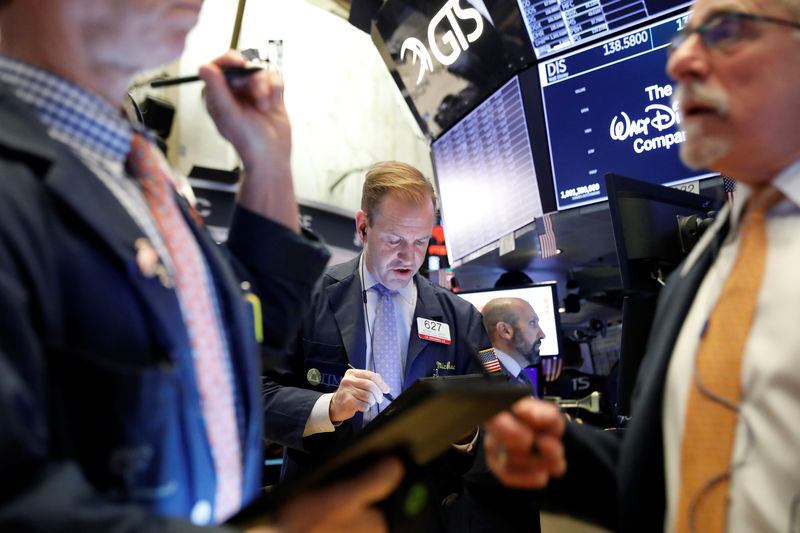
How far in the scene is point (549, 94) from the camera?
3.13 meters

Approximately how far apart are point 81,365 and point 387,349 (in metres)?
1.52

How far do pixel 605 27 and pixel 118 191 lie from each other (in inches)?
105

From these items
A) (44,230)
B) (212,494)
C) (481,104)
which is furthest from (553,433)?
(481,104)

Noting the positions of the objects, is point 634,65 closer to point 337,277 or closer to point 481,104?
point 481,104

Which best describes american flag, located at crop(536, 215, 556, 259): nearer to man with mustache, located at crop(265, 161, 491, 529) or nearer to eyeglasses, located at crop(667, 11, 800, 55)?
man with mustache, located at crop(265, 161, 491, 529)

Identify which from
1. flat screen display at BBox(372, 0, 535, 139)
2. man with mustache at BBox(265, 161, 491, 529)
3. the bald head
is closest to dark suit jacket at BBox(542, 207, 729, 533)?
man with mustache at BBox(265, 161, 491, 529)

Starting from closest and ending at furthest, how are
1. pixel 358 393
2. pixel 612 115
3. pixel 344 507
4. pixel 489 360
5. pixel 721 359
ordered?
pixel 344 507, pixel 721 359, pixel 358 393, pixel 489 360, pixel 612 115

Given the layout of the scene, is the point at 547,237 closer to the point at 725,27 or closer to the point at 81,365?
the point at 725,27

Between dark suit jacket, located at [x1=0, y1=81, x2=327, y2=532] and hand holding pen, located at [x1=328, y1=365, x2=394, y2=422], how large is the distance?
95 centimetres

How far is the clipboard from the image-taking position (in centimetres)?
71

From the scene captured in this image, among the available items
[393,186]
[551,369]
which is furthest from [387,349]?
[551,369]

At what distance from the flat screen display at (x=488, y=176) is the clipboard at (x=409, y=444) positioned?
2488 millimetres

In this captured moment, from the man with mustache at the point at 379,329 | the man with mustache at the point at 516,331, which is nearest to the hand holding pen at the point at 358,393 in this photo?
the man with mustache at the point at 379,329

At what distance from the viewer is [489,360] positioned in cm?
218
